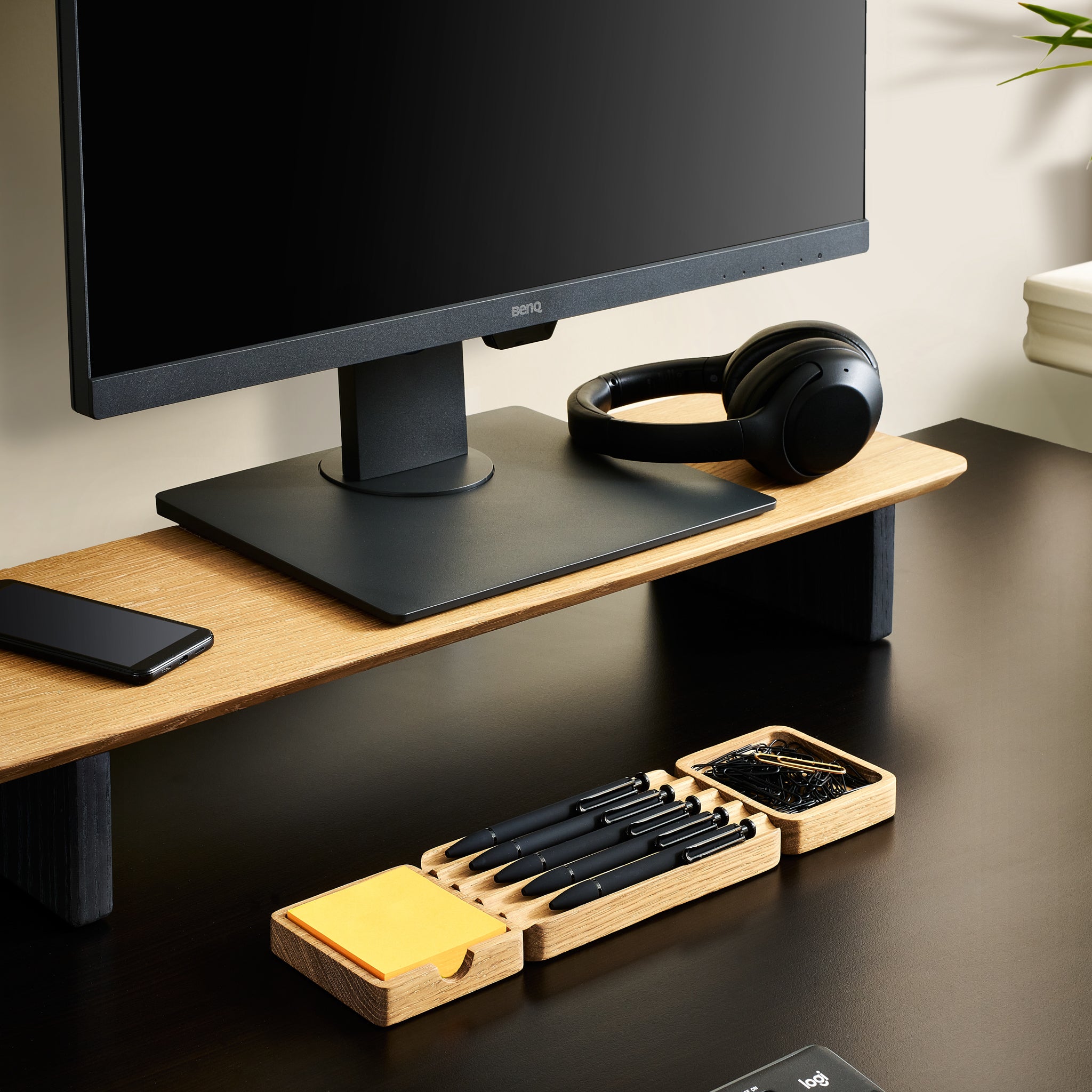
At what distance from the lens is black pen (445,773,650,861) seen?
0.96m

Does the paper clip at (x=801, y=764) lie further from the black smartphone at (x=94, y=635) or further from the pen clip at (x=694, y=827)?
the black smartphone at (x=94, y=635)

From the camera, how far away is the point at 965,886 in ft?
3.17

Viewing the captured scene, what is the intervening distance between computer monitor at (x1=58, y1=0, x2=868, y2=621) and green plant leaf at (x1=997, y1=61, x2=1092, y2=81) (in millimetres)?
574

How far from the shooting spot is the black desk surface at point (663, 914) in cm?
83

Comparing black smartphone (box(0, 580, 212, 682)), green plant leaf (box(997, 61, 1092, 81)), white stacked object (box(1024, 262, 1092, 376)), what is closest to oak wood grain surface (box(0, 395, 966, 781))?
black smartphone (box(0, 580, 212, 682))

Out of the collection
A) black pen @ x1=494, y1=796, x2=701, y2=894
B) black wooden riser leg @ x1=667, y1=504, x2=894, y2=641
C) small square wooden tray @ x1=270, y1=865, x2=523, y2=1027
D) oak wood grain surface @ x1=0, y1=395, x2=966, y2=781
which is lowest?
small square wooden tray @ x1=270, y1=865, x2=523, y2=1027

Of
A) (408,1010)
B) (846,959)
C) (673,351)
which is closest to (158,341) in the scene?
(408,1010)

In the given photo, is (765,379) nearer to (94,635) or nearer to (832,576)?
(832,576)

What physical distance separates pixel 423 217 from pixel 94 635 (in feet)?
1.22

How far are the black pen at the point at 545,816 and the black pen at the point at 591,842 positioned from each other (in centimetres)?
2

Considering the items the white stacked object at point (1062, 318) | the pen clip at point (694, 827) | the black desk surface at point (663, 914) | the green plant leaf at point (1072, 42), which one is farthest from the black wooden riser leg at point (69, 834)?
the green plant leaf at point (1072, 42)

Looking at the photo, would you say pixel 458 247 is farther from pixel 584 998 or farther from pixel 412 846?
pixel 584 998

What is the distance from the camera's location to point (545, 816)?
99 cm

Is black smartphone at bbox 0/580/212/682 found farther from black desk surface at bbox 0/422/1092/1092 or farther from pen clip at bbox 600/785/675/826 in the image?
pen clip at bbox 600/785/675/826
